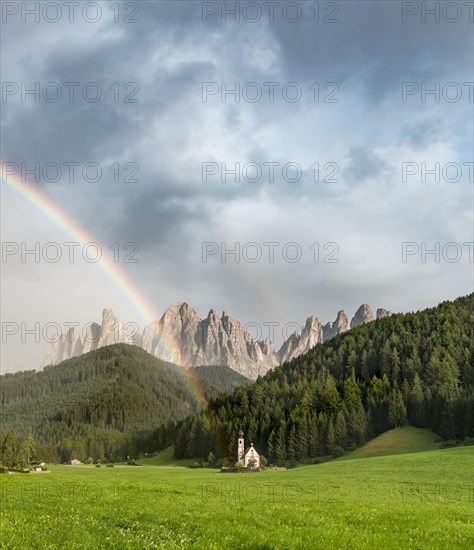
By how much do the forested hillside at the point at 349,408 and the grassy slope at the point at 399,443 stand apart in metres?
4.31

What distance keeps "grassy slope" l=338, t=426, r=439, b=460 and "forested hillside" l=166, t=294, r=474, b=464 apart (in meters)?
4.31

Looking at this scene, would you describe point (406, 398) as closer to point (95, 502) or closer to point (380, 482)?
point (380, 482)

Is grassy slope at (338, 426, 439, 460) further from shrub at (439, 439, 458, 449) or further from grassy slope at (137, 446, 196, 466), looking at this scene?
grassy slope at (137, 446, 196, 466)

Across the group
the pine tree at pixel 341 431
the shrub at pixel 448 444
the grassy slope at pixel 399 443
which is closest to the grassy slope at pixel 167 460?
the pine tree at pixel 341 431

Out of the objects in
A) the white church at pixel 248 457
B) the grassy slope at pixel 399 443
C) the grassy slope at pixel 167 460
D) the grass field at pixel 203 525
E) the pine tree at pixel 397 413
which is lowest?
the grassy slope at pixel 167 460

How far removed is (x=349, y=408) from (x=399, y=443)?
86.9 ft

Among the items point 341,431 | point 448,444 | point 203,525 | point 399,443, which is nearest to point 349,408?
point 341,431

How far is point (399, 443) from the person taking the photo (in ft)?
404

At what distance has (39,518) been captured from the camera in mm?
19375

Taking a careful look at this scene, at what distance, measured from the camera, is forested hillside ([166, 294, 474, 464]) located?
13562 centimetres

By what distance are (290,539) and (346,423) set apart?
13214 centimetres

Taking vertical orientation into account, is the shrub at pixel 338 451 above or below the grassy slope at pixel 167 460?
above

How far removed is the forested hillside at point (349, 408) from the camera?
5340 inches

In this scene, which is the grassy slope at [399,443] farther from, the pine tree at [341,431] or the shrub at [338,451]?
the pine tree at [341,431]
